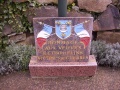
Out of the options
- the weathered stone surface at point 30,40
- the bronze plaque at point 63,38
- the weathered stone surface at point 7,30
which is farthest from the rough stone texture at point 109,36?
the weathered stone surface at point 7,30

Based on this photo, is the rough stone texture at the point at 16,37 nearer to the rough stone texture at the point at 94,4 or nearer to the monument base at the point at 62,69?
the monument base at the point at 62,69

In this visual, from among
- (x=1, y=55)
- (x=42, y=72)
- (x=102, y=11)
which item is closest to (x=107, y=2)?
(x=102, y=11)

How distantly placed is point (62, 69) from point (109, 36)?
3.80 ft

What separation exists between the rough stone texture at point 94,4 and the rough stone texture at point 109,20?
9 cm

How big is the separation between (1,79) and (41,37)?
76 centimetres

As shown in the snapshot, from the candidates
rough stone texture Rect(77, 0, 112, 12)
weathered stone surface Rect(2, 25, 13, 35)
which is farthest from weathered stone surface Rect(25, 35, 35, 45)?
rough stone texture Rect(77, 0, 112, 12)

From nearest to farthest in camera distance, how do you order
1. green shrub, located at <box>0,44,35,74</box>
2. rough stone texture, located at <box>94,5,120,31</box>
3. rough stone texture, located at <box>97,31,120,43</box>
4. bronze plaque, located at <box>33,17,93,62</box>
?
1. bronze plaque, located at <box>33,17,93,62</box>
2. green shrub, located at <box>0,44,35,74</box>
3. rough stone texture, located at <box>94,5,120,31</box>
4. rough stone texture, located at <box>97,31,120,43</box>

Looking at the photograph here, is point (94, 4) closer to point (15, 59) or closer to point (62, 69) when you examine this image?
point (62, 69)

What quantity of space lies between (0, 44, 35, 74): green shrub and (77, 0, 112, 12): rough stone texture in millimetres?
956

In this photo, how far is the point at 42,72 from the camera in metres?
2.60

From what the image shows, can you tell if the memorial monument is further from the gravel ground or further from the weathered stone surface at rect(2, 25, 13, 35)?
the weathered stone surface at rect(2, 25, 13, 35)

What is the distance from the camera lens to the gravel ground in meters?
2.52

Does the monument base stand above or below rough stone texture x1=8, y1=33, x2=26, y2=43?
below

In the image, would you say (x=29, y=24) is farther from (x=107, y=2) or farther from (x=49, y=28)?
(x=107, y=2)
